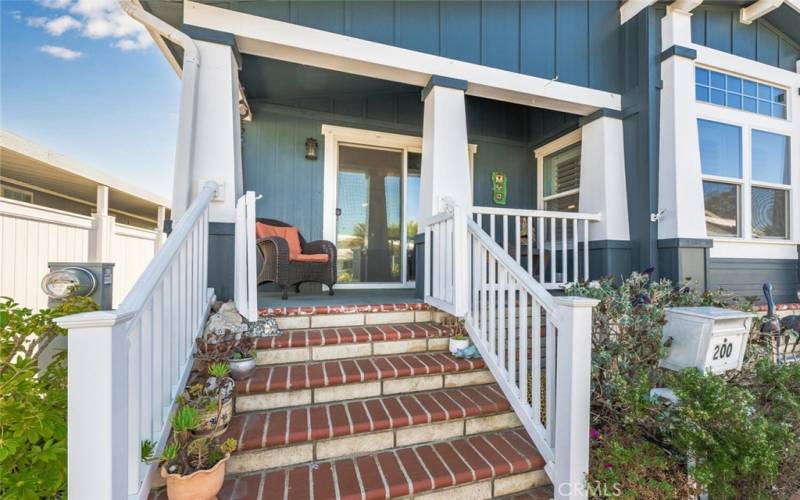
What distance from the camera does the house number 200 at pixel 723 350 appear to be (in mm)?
2014

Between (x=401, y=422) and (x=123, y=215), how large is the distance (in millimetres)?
10667

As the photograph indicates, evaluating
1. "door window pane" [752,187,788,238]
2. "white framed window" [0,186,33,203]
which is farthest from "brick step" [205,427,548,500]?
"white framed window" [0,186,33,203]

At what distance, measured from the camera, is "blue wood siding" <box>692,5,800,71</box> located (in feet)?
13.0

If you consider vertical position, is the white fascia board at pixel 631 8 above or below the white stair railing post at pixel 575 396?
above

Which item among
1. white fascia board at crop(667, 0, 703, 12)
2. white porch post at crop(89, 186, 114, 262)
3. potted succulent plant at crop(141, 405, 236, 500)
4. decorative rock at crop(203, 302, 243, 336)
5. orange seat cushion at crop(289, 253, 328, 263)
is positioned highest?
white fascia board at crop(667, 0, 703, 12)

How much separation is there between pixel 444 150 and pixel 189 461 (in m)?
2.91

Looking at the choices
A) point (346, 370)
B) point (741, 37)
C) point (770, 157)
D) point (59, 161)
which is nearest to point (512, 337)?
point (346, 370)

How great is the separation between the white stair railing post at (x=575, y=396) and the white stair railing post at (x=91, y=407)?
1.78 meters

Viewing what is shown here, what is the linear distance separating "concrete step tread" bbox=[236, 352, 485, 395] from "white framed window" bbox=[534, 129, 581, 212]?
3.27 metres

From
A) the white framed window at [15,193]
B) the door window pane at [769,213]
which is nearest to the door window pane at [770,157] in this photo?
the door window pane at [769,213]

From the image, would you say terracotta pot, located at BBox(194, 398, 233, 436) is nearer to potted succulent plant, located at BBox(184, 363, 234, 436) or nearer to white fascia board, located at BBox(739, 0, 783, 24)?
potted succulent plant, located at BBox(184, 363, 234, 436)

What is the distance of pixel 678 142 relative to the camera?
3.53 metres

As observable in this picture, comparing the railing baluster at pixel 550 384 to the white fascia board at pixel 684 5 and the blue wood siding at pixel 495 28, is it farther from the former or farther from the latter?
the white fascia board at pixel 684 5

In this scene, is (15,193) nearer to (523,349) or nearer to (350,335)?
(350,335)
